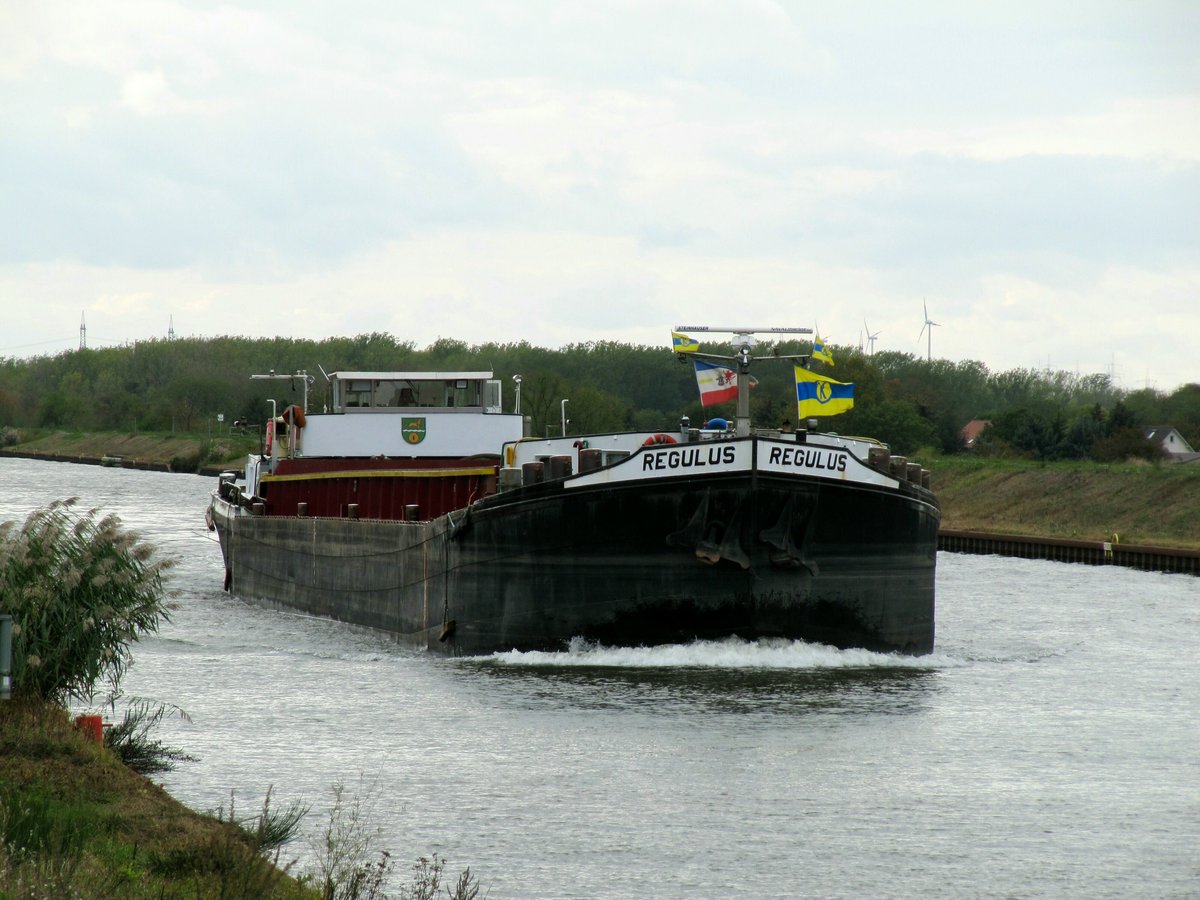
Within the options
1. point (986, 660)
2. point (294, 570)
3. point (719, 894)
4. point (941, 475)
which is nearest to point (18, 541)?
point (719, 894)

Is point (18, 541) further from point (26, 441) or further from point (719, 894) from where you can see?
point (26, 441)

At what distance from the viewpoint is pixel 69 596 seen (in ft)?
42.0

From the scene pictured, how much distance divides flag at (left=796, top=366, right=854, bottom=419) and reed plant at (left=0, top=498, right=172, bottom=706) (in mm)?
10227

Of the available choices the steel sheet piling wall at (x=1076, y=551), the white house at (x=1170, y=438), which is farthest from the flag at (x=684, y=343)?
the white house at (x=1170, y=438)

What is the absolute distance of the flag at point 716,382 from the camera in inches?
837

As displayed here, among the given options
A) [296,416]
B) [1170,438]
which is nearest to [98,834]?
[296,416]

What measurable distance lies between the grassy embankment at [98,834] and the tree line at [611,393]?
65.7 feet

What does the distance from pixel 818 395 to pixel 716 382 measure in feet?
4.73

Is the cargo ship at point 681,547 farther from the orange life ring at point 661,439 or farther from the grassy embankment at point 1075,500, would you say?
the grassy embankment at point 1075,500

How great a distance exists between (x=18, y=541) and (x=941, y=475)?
54155mm

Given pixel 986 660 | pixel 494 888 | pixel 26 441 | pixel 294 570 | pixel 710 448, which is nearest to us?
pixel 494 888

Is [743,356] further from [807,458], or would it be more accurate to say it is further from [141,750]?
[141,750]

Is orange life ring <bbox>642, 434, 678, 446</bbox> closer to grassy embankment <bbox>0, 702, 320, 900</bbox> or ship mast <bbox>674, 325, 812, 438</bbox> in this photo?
ship mast <bbox>674, 325, 812, 438</bbox>

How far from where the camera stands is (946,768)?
49.2 feet
